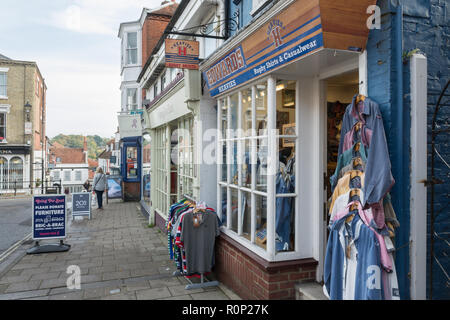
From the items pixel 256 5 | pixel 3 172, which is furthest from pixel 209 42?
pixel 3 172

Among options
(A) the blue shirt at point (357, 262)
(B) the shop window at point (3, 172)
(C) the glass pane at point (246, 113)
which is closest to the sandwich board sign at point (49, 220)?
(C) the glass pane at point (246, 113)

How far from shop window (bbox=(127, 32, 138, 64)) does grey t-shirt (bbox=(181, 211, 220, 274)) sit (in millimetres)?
17320

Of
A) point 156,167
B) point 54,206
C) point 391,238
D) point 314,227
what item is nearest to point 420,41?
point 391,238

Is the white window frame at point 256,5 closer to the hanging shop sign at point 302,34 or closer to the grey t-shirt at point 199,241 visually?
the hanging shop sign at point 302,34

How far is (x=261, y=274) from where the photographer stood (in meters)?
3.98

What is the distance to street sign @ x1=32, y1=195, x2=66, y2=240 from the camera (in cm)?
753

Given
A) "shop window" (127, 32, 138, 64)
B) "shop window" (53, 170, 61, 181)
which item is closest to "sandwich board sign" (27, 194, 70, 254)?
"shop window" (127, 32, 138, 64)

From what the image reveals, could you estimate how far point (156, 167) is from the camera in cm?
1069

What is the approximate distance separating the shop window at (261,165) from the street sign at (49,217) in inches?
176

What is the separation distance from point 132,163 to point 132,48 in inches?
301

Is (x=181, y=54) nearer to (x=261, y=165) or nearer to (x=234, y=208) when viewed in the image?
(x=261, y=165)

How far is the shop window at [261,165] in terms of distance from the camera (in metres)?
4.01

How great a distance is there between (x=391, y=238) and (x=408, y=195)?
14.7 inches
